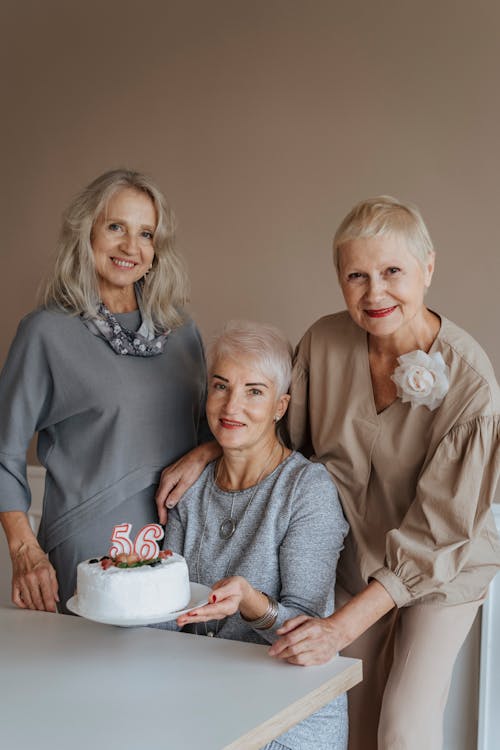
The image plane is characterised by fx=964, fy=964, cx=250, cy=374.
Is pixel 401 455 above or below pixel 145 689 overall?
above

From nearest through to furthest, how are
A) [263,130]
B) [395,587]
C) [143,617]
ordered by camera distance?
[143,617] → [395,587] → [263,130]

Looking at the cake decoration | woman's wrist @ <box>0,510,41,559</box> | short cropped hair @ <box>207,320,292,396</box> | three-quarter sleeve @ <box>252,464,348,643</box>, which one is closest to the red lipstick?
short cropped hair @ <box>207,320,292,396</box>

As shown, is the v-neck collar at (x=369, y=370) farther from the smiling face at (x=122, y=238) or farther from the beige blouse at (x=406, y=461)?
the smiling face at (x=122, y=238)

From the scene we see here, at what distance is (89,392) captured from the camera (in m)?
2.33

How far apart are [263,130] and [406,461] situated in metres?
1.31

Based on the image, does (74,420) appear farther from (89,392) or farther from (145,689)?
(145,689)

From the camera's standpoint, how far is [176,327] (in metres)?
2.53

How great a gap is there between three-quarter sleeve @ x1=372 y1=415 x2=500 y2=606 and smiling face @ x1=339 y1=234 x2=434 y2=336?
28 centimetres

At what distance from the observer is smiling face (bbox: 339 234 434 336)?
209 cm

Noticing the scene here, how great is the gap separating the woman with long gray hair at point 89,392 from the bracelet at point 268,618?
1.65ft

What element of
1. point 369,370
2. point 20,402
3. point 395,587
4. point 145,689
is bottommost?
point 145,689

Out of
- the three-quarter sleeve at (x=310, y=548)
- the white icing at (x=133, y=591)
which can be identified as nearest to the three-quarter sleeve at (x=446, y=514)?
the three-quarter sleeve at (x=310, y=548)

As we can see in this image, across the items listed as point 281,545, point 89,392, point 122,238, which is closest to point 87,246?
point 122,238

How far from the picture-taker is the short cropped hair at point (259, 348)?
7.39 feet
